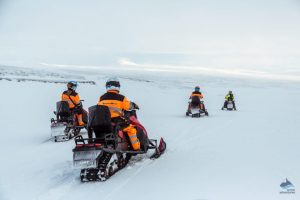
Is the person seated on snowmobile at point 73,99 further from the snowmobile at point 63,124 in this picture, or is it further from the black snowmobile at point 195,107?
the black snowmobile at point 195,107

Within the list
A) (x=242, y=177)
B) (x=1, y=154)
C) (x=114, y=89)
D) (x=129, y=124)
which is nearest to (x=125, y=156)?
(x=129, y=124)

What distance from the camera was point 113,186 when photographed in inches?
212

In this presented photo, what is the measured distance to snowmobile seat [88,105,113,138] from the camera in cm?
588

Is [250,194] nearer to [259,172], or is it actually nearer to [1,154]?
[259,172]

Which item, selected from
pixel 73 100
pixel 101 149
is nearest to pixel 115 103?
pixel 101 149

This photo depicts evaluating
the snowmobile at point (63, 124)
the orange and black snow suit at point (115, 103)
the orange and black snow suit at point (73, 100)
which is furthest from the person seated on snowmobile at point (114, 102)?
the orange and black snow suit at point (73, 100)

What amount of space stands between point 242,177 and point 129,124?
89.3 inches

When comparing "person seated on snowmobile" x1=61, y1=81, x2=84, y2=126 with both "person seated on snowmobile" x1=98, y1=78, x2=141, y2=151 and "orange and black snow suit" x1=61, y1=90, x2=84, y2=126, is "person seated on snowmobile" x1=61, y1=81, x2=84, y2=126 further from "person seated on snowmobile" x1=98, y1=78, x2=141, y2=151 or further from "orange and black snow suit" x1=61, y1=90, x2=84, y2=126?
"person seated on snowmobile" x1=98, y1=78, x2=141, y2=151

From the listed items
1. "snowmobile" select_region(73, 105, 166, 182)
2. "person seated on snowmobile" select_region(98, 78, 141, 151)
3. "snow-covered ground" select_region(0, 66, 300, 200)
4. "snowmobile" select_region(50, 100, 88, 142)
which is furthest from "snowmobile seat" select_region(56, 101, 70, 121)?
"person seated on snowmobile" select_region(98, 78, 141, 151)

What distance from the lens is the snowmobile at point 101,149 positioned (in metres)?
5.47

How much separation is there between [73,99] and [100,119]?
4771 mm

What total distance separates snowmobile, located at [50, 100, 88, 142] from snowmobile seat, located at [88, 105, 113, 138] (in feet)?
11.9

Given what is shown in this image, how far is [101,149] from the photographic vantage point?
218 inches

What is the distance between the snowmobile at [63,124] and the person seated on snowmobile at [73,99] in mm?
150
